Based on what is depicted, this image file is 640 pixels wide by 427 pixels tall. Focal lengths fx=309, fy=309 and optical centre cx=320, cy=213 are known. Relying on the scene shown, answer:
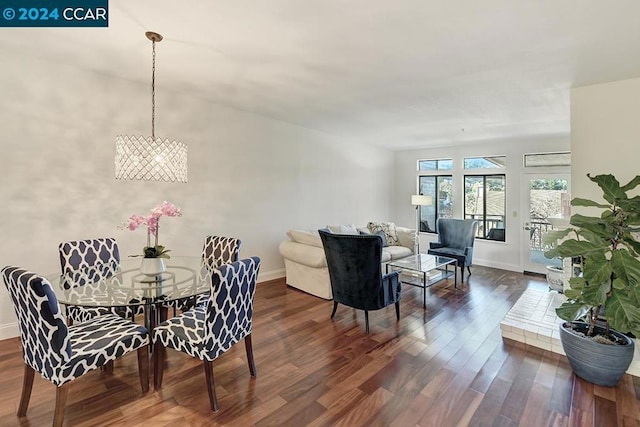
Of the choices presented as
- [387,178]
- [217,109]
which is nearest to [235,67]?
[217,109]

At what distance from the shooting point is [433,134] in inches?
235

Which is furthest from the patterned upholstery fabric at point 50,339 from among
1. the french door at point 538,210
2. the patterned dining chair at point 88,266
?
the french door at point 538,210

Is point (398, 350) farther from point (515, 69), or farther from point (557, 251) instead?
point (515, 69)

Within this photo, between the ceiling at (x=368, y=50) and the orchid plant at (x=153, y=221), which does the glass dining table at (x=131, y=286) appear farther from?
the ceiling at (x=368, y=50)

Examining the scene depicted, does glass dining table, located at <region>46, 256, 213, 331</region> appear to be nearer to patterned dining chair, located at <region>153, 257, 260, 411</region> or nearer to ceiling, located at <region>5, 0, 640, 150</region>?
patterned dining chair, located at <region>153, 257, 260, 411</region>

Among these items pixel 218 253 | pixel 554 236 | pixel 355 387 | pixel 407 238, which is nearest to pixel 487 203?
pixel 407 238

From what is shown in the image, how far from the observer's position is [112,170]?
→ 11.4 ft

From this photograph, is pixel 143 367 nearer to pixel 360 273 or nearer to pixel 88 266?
pixel 88 266

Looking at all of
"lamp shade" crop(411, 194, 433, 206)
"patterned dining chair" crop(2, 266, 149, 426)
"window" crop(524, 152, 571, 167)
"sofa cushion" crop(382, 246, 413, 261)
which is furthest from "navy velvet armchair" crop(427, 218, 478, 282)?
"patterned dining chair" crop(2, 266, 149, 426)

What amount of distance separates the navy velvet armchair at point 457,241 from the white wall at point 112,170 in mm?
2508

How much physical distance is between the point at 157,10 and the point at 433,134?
16.6ft

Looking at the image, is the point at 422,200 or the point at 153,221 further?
the point at 422,200

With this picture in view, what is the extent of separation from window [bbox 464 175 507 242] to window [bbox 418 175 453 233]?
1.38 ft

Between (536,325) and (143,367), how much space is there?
3625 mm
